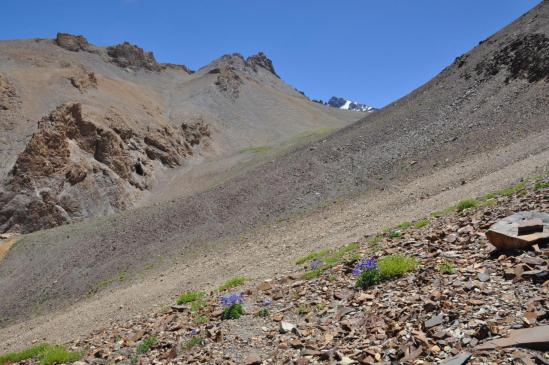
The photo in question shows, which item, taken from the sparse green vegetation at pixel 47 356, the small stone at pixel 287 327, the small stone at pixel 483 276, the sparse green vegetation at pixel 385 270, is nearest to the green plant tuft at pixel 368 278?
the sparse green vegetation at pixel 385 270

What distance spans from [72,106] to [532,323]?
59672 millimetres

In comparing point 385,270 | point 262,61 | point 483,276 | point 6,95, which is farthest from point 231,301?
point 262,61

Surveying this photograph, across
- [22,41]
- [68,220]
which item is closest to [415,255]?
[68,220]

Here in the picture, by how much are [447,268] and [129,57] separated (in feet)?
417

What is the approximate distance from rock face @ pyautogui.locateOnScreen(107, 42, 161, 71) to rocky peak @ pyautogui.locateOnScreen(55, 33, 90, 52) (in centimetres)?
656

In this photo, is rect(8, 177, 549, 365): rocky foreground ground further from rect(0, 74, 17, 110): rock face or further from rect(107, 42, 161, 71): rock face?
rect(107, 42, 161, 71): rock face

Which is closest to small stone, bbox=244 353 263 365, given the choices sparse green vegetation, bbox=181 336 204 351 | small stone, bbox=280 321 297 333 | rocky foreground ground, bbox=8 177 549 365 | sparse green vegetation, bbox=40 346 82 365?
rocky foreground ground, bbox=8 177 549 365

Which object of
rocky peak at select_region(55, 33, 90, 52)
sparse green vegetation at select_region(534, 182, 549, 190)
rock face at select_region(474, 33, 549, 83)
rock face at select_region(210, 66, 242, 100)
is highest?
rocky peak at select_region(55, 33, 90, 52)

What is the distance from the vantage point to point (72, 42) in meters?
116

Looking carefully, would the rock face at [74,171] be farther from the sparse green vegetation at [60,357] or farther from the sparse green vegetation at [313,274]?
the sparse green vegetation at [313,274]

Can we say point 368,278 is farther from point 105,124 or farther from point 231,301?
point 105,124

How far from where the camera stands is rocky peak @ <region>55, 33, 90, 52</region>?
376 ft

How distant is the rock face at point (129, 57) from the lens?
11983cm

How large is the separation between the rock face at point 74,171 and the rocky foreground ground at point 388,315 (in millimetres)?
40739
